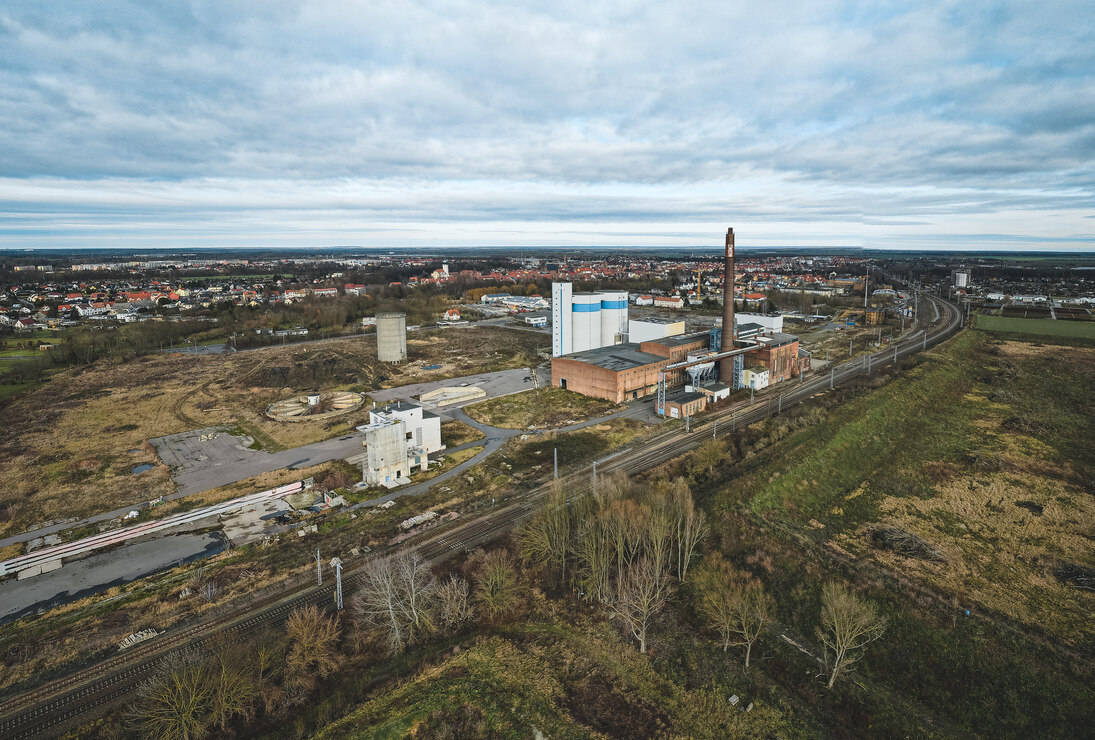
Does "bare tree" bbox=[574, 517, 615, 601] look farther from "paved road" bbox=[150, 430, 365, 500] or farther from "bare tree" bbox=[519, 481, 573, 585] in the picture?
"paved road" bbox=[150, 430, 365, 500]

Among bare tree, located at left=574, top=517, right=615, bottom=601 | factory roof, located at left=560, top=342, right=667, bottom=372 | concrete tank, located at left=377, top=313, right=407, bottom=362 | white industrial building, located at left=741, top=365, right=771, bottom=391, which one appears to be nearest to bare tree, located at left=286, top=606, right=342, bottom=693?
bare tree, located at left=574, top=517, right=615, bottom=601

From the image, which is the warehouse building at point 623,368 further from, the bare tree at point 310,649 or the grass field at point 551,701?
the bare tree at point 310,649

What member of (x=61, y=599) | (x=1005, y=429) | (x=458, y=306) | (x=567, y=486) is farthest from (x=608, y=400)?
(x=458, y=306)

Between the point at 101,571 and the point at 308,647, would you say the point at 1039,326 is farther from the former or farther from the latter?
the point at 101,571

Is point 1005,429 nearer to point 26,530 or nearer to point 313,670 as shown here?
point 313,670

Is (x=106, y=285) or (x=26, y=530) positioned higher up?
(x=106, y=285)

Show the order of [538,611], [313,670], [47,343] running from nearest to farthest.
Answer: [313,670], [538,611], [47,343]

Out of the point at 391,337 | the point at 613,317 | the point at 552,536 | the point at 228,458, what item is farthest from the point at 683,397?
the point at 391,337
